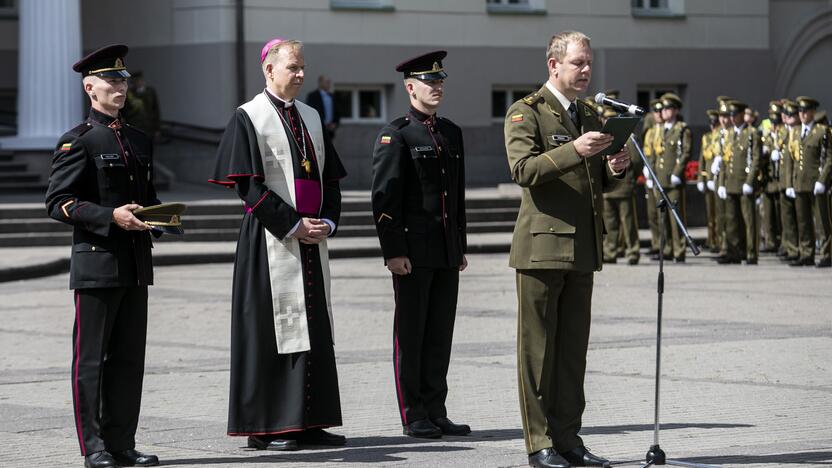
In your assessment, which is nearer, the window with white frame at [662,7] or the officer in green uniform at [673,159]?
the officer in green uniform at [673,159]

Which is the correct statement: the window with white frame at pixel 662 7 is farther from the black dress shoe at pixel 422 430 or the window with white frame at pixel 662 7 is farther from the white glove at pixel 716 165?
the black dress shoe at pixel 422 430

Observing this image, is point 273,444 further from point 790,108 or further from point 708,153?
point 708,153

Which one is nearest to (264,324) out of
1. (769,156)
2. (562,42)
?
(562,42)

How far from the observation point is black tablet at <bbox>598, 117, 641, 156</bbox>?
6.91 m

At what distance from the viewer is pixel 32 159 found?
27.2m

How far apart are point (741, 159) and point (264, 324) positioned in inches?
549

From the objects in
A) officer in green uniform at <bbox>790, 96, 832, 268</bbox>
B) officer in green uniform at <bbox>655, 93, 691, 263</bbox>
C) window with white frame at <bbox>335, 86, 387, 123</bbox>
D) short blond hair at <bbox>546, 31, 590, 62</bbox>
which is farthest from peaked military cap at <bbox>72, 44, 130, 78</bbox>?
window with white frame at <bbox>335, 86, 387, 123</bbox>

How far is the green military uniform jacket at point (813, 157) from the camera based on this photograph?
66.2 feet

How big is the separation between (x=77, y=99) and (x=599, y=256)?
2152 centimetres

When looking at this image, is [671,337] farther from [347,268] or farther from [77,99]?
[77,99]

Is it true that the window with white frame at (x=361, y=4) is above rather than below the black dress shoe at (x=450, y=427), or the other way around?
above

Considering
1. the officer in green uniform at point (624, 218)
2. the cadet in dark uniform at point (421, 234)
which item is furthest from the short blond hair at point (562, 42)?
the officer in green uniform at point (624, 218)

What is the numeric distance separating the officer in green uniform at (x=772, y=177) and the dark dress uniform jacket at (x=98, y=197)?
14.5 metres

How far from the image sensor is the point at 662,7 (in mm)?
32406
